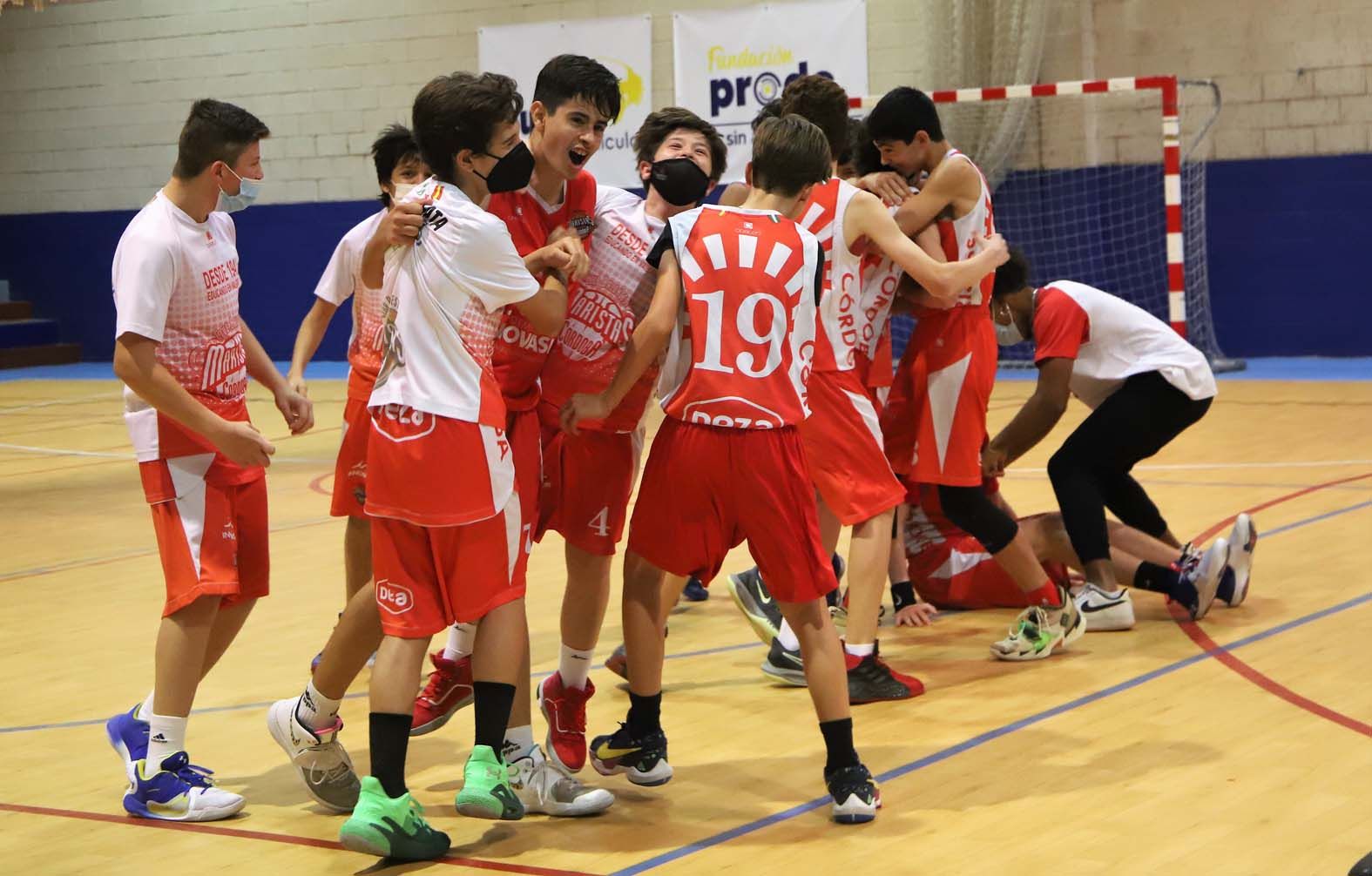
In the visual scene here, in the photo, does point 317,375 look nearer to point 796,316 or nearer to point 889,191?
point 889,191

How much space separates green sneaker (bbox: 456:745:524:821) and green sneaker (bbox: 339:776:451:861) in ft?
0.33

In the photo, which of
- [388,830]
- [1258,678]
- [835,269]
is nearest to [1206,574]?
[1258,678]

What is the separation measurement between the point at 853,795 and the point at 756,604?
172cm

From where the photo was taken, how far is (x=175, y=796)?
3.95 metres

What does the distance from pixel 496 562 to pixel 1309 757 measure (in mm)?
2028

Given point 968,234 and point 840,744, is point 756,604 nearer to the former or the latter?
Result: point 968,234

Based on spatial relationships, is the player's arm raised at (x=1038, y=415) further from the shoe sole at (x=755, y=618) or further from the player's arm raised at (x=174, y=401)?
the player's arm raised at (x=174, y=401)

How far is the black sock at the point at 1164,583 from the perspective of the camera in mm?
A: 5535

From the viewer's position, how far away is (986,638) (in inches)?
218

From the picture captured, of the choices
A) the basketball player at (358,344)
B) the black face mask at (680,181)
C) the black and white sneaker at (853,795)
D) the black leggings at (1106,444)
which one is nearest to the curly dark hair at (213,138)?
the basketball player at (358,344)

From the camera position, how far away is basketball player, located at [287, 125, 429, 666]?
5105 mm

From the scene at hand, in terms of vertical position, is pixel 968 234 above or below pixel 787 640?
above

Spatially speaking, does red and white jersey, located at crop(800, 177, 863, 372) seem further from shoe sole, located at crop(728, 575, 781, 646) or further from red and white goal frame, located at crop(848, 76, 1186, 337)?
red and white goal frame, located at crop(848, 76, 1186, 337)

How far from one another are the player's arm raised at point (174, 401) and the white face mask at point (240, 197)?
1.50ft
